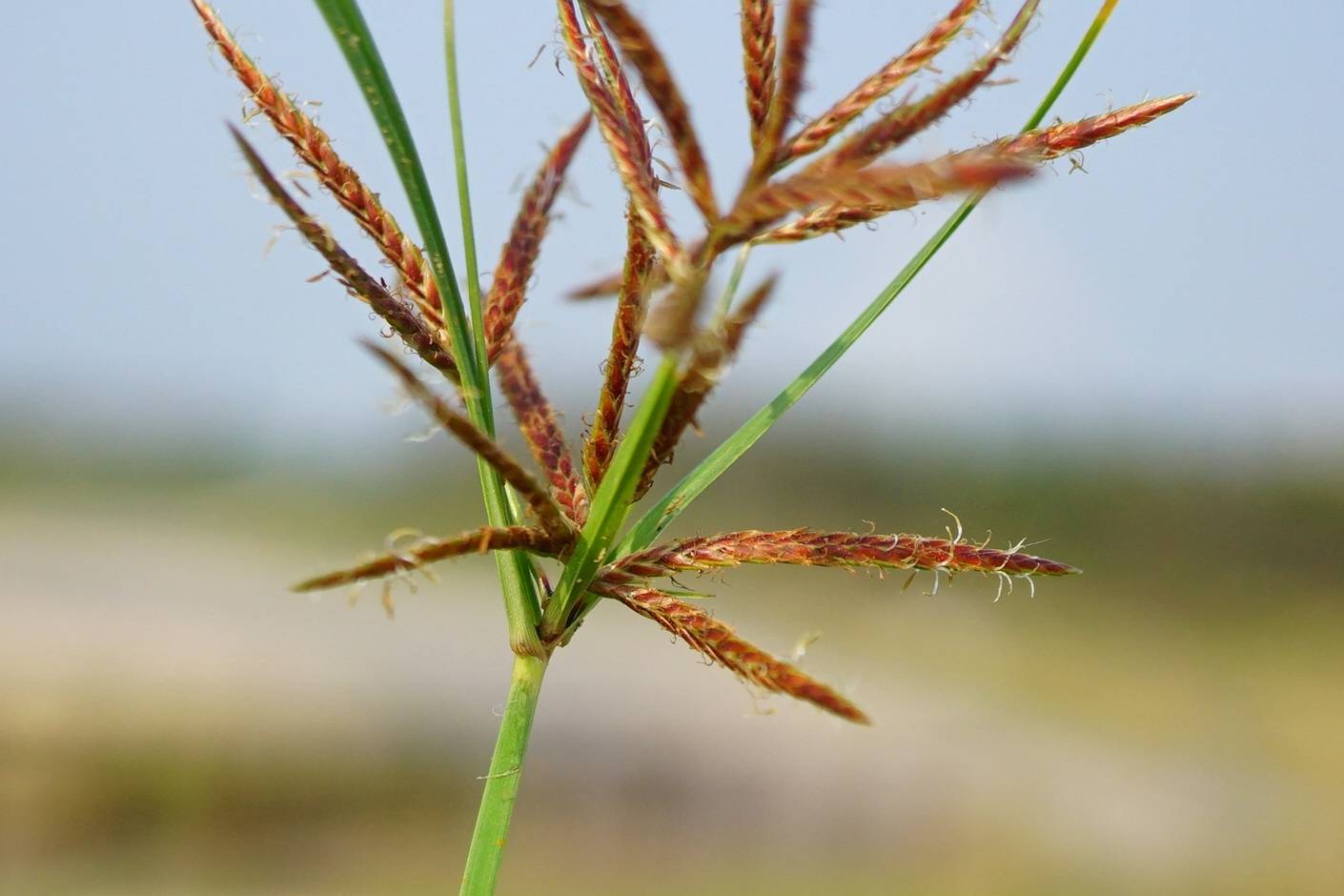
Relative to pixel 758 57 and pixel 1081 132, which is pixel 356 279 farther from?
pixel 1081 132

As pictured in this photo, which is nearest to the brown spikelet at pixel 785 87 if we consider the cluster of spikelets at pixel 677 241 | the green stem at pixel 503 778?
the cluster of spikelets at pixel 677 241

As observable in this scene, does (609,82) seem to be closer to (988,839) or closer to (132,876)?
(132,876)

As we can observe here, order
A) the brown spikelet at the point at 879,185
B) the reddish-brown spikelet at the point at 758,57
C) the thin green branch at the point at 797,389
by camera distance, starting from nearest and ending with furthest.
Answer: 1. the brown spikelet at the point at 879,185
2. the reddish-brown spikelet at the point at 758,57
3. the thin green branch at the point at 797,389

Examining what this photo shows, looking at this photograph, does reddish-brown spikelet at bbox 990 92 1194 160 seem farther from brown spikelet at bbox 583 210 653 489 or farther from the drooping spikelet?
brown spikelet at bbox 583 210 653 489

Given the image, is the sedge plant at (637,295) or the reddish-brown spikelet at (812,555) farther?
the reddish-brown spikelet at (812,555)

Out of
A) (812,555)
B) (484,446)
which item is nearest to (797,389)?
(812,555)

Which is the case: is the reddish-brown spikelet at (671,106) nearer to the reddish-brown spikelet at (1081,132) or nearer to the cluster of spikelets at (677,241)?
the cluster of spikelets at (677,241)
